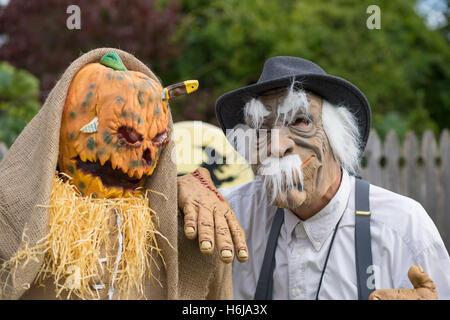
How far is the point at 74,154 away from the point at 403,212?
1.44 metres

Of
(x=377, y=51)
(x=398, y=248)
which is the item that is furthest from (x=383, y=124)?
(x=398, y=248)

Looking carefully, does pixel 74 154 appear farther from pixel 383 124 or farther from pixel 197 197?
pixel 383 124

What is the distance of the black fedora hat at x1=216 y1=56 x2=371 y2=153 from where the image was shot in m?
2.17

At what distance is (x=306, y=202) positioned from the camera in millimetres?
2186

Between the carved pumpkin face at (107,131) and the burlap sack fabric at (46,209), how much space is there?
61 millimetres

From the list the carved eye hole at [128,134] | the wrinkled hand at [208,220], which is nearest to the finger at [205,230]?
the wrinkled hand at [208,220]

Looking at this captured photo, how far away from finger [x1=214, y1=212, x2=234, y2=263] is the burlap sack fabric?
0.17m

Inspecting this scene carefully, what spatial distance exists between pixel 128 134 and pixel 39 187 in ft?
1.21

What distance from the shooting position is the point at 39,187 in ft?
5.75

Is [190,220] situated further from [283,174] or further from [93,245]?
[283,174]

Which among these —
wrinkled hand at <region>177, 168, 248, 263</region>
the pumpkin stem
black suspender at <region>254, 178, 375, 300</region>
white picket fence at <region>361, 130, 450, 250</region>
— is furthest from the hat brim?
white picket fence at <region>361, 130, 450, 250</region>

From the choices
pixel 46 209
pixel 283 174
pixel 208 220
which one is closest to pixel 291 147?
pixel 283 174

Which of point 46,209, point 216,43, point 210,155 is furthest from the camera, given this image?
point 216,43

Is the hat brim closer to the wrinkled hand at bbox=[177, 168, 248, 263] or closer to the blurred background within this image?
the wrinkled hand at bbox=[177, 168, 248, 263]
